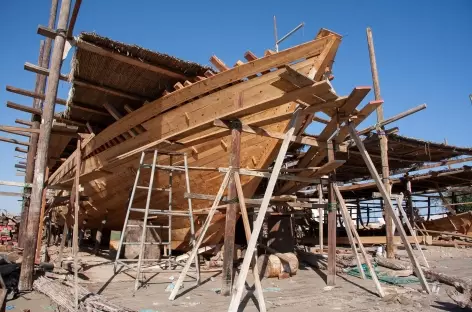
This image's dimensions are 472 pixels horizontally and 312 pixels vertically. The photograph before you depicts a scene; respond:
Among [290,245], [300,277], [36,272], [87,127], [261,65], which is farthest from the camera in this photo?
[87,127]

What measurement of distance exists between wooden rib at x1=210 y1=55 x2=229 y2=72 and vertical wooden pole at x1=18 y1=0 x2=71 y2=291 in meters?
2.48

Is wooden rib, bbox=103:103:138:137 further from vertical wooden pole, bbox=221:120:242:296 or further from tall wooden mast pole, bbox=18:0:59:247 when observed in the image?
vertical wooden pole, bbox=221:120:242:296

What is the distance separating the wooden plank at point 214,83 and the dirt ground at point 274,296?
305 cm

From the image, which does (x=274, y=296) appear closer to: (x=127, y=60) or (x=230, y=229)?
(x=230, y=229)

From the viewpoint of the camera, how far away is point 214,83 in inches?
229

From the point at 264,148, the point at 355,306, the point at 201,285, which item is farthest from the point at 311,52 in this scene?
the point at 201,285

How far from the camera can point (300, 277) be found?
6.07 metres

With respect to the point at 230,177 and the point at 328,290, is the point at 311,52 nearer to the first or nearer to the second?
the point at 230,177

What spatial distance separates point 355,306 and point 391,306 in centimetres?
41

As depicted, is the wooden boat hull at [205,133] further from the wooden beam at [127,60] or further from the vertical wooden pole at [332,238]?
the vertical wooden pole at [332,238]

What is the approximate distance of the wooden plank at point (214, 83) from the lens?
192 inches

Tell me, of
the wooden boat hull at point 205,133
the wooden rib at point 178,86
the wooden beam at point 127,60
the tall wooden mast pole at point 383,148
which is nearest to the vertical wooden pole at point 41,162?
the wooden beam at point 127,60

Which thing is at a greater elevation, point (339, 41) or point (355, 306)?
point (339, 41)

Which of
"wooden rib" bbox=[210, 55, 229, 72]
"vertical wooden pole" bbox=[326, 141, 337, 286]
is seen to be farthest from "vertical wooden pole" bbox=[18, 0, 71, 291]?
"vertical wooden pole" bbox=[326, 141, 337, 286]
